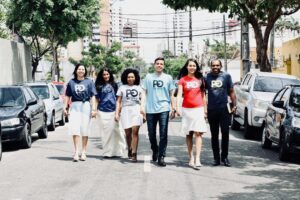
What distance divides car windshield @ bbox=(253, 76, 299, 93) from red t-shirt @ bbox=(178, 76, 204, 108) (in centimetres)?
624

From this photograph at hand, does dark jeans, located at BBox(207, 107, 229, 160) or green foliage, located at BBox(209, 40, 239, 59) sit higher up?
green foliage, located at BBox(209, 40, 239, 59)

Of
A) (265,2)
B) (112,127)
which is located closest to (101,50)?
(265,2)

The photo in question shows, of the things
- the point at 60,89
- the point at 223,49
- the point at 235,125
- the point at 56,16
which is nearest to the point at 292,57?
the point at 56,16

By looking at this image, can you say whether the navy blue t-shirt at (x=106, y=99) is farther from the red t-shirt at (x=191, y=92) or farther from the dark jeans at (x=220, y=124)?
the dark jeans at (x=220, y=124)

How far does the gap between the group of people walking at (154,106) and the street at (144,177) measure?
0.39m

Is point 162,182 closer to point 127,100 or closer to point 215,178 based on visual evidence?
point 215,178

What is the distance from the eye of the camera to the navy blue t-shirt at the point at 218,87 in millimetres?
9703

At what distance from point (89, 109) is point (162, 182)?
9.58 feet

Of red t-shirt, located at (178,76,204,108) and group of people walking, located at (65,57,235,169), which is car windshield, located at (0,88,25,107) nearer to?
group of people walking, located at (65,57,235,169)

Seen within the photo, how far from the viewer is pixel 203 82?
9680mm

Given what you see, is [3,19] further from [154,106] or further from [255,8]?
[154,106]

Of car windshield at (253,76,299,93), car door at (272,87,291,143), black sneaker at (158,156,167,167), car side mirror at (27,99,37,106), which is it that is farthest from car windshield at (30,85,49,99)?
black sneaker at (158,156,167,167)

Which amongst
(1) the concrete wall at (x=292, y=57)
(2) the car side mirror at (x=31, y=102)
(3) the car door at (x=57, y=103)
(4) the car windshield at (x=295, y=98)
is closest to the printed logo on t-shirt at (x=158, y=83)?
(4) the car windshield at (x=295, y=98)

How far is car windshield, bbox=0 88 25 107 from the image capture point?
43.4ft
